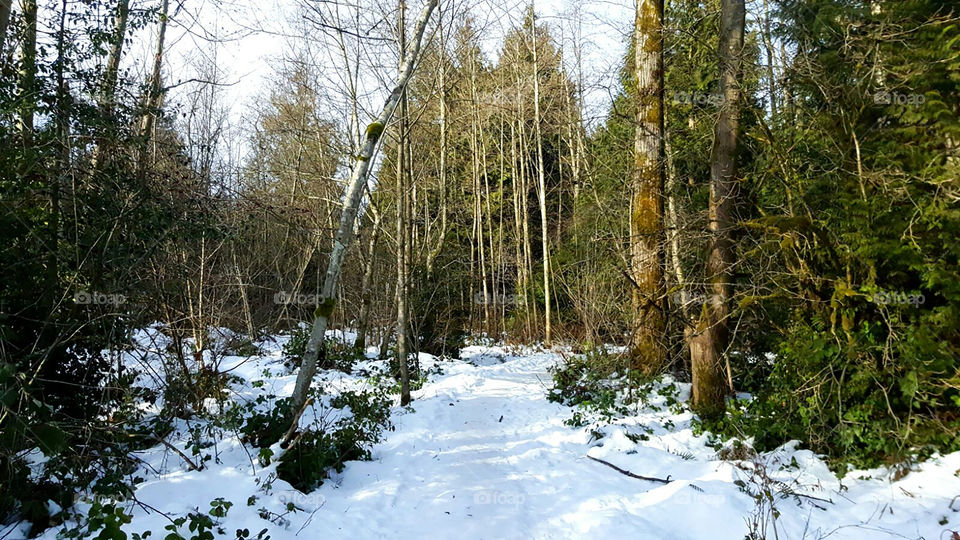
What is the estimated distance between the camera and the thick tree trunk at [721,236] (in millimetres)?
6246

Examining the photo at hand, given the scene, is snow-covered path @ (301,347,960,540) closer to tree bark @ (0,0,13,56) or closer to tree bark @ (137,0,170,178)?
tree bark @ (0,0,13,56)

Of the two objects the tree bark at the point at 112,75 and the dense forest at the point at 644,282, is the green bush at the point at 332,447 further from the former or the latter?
the tree bark at the point at 112,75

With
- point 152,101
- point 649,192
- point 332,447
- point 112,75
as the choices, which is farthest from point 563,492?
point 152,101

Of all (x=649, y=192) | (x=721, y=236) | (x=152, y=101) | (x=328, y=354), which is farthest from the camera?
(x=328, y=354)

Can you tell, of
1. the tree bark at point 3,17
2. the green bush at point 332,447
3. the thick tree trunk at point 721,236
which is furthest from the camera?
the thick tree trunk at point 721,236

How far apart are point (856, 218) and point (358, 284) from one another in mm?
14851

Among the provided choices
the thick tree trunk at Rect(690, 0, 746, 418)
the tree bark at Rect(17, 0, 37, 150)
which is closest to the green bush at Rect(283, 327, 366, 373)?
the tree bark at Rect(17, 0, 37, 150)

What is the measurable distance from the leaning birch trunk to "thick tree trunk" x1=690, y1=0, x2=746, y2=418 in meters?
3.90

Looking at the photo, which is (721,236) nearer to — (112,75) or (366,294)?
(112,75)

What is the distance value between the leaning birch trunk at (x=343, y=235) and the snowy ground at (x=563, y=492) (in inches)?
39.3

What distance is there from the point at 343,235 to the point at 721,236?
188 inches

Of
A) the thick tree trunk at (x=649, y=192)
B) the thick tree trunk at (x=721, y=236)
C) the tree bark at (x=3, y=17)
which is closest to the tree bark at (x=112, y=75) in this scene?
the tree bark at (x=3, y=17)

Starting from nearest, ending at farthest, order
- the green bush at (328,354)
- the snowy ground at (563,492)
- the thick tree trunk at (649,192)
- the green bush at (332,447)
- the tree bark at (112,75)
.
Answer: the snowy ground at (563,492)
the green bush at (332,447)
the tree bark at (112,75)
the thick tree trunk at (649,192)
the green bush at (328,354)

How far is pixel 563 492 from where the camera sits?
4715 millimetres
